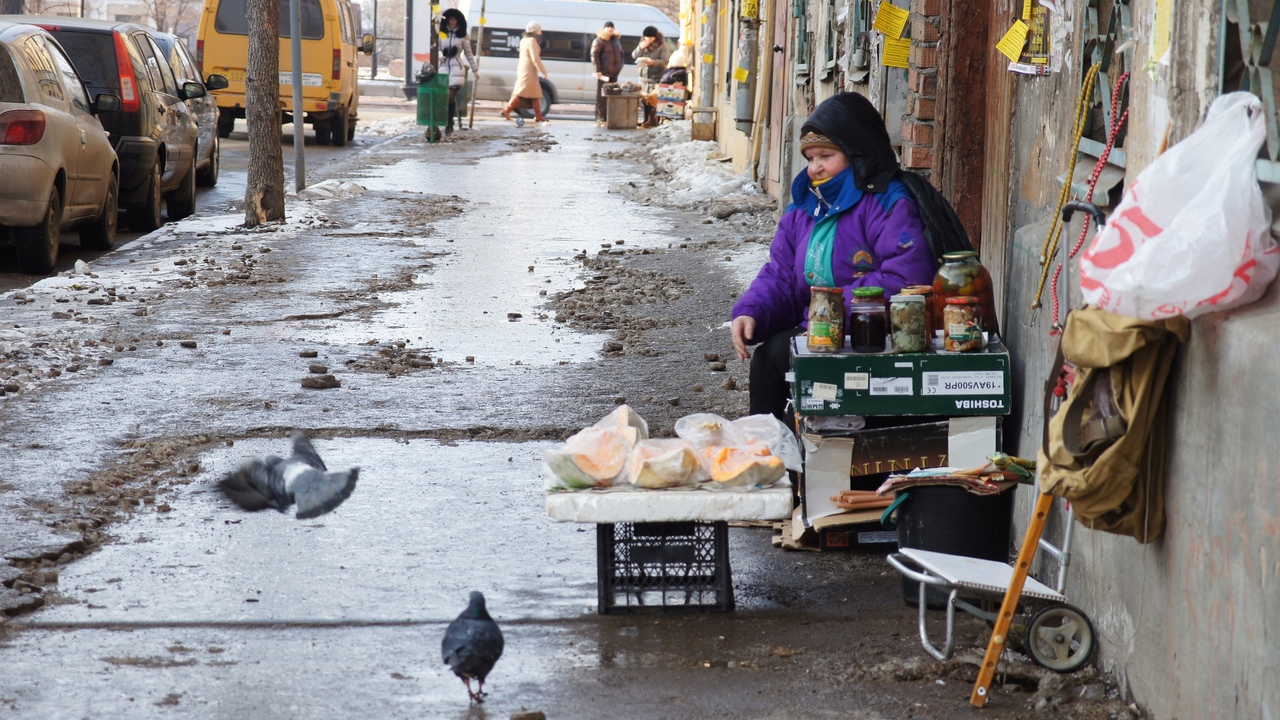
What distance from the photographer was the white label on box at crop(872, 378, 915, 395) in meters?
4.29

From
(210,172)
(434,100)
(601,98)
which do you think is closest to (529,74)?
(601,98)

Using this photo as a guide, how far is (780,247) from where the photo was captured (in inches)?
203

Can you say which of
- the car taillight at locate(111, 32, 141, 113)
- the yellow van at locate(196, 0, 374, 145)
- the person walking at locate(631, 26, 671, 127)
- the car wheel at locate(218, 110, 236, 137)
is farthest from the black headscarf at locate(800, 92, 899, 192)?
the person walking at locate(631, 26, 671, 127)

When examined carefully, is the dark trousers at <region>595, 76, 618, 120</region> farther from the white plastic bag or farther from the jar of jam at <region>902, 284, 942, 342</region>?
the white plastic bag

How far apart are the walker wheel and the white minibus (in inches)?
1219

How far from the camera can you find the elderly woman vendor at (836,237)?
476 cm

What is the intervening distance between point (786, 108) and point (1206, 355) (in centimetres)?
1144

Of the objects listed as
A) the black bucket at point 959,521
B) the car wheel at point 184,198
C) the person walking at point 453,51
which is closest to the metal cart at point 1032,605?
the black bucket at point 959,521

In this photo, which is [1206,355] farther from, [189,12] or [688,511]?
[189,12]

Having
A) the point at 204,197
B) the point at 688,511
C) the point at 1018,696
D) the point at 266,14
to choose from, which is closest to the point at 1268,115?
the point at 1018,696

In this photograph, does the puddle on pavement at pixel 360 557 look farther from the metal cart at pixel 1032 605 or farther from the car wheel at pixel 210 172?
the car wheel at pixel 210 172

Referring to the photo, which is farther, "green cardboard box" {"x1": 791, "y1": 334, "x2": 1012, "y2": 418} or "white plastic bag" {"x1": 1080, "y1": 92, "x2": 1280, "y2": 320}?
"green cardboard box" {"x1": 791, "y1": 334, "x2": 1012, "y2": 418}

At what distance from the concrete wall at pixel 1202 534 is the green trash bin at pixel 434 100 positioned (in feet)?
69.0

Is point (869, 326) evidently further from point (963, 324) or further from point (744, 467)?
point (744, 467)
